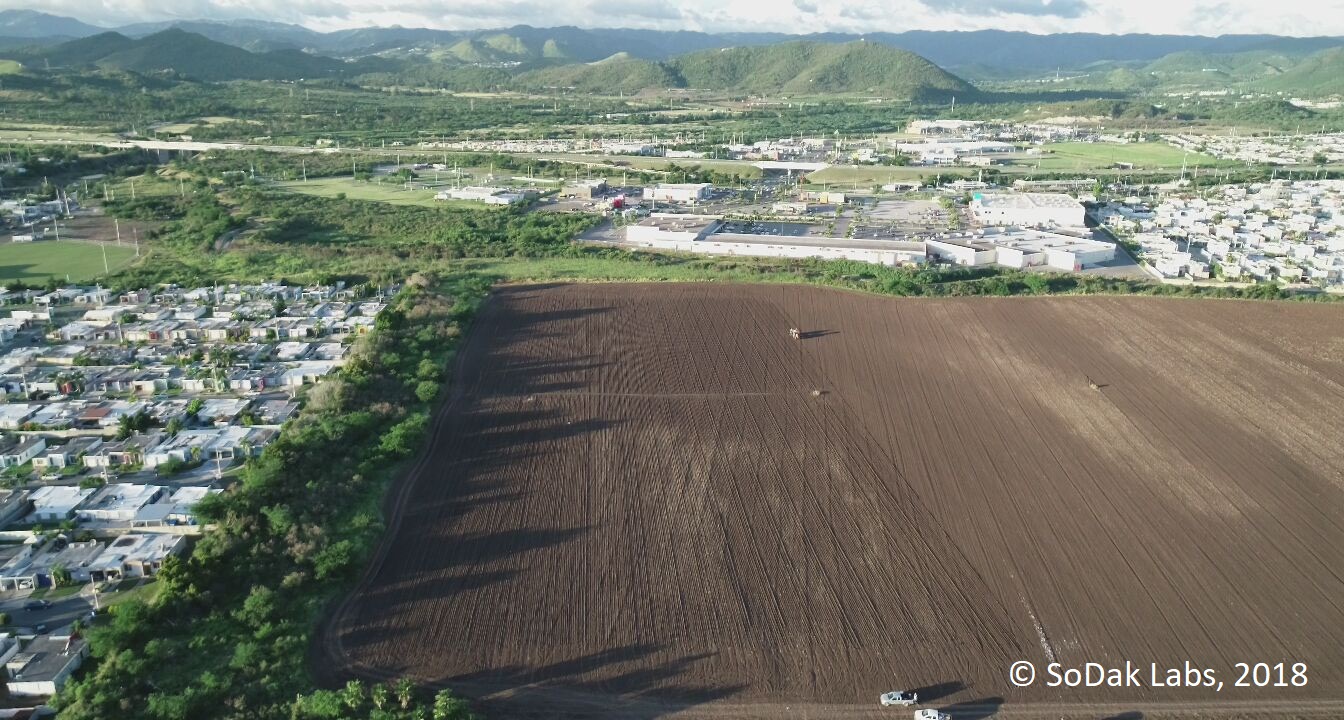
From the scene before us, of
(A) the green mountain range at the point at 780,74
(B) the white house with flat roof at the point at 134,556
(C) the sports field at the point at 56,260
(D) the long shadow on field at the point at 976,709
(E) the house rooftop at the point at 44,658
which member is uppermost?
(A) the green mountain range at the point at 780,74

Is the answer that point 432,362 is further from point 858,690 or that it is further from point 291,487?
point 858,690

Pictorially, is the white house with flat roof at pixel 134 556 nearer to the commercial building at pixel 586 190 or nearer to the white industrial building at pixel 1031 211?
the white industrial building at pixel 1031 211

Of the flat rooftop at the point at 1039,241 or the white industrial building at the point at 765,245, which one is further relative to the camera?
the flat rooftop at the point at 1039,241

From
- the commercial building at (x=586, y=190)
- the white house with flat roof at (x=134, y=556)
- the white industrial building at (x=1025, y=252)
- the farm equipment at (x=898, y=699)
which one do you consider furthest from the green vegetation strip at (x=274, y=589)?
the commercial building at (x=586, y=190)

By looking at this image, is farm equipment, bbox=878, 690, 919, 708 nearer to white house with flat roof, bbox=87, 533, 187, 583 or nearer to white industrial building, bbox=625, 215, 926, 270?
white house with flat roof, bbox=87, 533, 187, 583

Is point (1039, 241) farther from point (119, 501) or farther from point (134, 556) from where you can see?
point (134, 556)

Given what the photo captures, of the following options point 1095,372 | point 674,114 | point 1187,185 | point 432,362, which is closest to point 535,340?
point 432,362

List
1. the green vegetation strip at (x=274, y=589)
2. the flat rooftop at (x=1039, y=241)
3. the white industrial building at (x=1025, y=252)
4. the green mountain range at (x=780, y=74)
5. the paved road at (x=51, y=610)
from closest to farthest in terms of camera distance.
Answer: the green vegetation strip at (x=274, y=589) → the paved road at (x=51, y=610) → the white industrial building at (x=1025, y=252) → the flat rooftop at (x=1039, y=241) → the green mountain range at (x=780, y=74)
